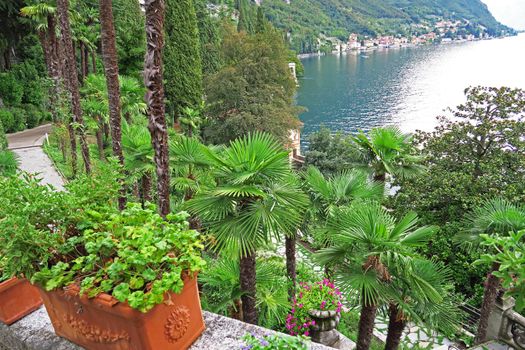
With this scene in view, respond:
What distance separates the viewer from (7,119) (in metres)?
19.3

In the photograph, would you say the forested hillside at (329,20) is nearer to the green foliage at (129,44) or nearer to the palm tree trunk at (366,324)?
the green foliage at (129,44)

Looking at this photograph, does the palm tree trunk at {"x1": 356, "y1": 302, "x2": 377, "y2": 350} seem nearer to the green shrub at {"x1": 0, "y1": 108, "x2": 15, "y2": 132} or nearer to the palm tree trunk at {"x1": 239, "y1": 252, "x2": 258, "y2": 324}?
the palm tree trunk at {"x1": 239, "y1": 252, "x2": 258, "y2": 324}

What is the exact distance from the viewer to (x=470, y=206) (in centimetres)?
1016

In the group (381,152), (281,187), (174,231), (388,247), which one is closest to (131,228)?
(174,231)

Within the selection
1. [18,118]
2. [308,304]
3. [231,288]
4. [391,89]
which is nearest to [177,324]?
[231,288]

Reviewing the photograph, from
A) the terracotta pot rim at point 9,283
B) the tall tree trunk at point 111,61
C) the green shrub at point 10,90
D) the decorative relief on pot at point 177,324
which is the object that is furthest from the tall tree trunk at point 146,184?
the green shrub at point 10,90

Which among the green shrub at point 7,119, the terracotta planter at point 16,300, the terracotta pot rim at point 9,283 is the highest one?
the terracotta pot rim at point 9,283

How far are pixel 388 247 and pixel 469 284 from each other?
826 cm

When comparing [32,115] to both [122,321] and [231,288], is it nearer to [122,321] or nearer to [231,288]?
[231,288]

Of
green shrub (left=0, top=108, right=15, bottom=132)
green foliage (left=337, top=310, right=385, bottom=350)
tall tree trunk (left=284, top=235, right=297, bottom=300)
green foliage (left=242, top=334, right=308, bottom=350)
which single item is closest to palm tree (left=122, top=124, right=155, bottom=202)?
tall tree trunk (left=284, top=235, right=297, bottom=300)

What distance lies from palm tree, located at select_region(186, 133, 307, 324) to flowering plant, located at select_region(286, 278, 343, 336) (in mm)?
2636

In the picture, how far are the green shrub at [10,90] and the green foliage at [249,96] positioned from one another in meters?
10.7

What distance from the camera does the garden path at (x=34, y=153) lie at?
45.5ft

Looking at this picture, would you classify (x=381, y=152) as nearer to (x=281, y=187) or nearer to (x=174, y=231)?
(x=281, y=187)
